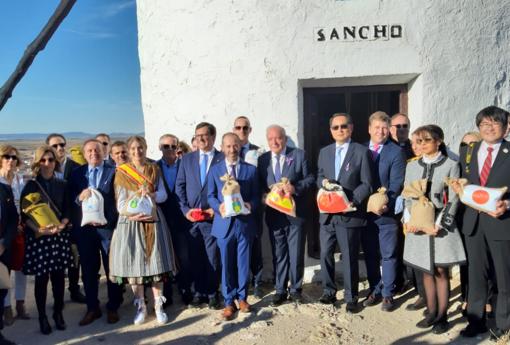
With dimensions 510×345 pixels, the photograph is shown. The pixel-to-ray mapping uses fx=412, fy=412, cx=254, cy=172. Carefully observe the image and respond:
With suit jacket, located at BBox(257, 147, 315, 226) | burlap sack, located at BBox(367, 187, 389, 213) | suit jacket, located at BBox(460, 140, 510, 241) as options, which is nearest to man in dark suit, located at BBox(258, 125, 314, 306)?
suit jacket, located at BBox(257, 147, 315, 226)

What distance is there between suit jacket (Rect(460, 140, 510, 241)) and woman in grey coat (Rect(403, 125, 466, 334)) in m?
0.13

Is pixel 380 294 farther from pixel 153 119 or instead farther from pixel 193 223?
pixel 153 119

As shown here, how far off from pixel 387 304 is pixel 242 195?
1841mm

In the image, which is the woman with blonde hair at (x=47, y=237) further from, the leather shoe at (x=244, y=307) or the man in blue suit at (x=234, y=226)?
the leather shoe at (x=244, y=307)

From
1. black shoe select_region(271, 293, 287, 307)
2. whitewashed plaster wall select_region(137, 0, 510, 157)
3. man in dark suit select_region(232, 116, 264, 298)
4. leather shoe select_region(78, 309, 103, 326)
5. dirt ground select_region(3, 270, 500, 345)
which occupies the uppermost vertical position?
whitewashed plaster wall select_region(137, 0, 510, 157)

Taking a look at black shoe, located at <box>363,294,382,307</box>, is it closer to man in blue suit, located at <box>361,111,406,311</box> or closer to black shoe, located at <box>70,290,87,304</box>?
man in blue suit, located at <box>361,111,406,311</box>

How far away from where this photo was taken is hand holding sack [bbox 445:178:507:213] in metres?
3.27

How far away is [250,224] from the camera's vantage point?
416cm

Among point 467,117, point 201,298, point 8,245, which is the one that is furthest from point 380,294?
point 8,245

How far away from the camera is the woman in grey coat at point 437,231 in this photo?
11.7 feet

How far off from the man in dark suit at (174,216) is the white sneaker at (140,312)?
0.39 m

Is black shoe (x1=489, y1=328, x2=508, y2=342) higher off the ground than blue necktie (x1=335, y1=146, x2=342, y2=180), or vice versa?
blue necktie (x1=335, y1=146, x2=342, y2=180)

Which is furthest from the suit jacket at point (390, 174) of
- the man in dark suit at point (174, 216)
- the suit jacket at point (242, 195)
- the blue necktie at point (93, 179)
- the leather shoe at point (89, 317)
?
the leather shoe at point (89, 317)

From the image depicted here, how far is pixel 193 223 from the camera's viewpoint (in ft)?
14.4
